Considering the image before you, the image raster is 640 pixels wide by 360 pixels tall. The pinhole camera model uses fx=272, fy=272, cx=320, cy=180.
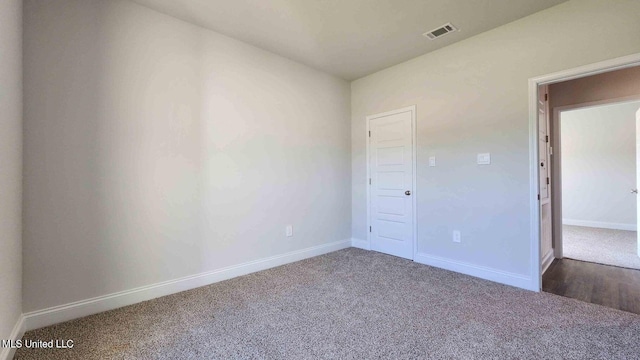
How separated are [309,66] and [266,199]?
6.30 feet

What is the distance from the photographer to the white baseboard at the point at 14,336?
4.92ft

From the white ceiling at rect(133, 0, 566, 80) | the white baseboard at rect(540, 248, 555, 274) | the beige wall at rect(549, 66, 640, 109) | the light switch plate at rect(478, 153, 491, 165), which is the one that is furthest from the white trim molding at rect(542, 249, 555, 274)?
the white ceiling at rect(133, 0, 566, 80)

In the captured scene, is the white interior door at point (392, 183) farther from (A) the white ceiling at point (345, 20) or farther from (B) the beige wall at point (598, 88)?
(B) the beige wall at point (598, 88)

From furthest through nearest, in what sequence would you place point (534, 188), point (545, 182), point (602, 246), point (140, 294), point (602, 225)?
1. point (602, 225)
2. point (602, 246)
3. point (545, 182)
4. point (534, 188)
5. point (140, 294)

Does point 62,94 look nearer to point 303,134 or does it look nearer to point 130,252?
point 130,252

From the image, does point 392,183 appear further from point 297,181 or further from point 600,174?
point 600,174

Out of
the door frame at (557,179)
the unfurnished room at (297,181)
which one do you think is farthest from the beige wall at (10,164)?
the door frame at (557,179)

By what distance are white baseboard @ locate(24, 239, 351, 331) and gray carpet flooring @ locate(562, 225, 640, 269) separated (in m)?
3.90

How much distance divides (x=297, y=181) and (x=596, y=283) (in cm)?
337

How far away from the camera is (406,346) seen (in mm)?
1726

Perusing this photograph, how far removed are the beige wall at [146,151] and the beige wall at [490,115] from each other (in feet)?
5.33

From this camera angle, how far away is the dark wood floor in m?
2.38

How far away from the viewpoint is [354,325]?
1.98 meters

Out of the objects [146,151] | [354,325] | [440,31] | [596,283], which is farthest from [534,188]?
[146,151]
